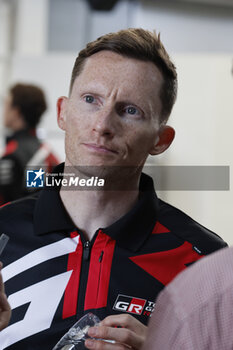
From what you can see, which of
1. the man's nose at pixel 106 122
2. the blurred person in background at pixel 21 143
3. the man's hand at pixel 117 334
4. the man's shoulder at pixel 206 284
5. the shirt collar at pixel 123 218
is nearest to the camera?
the man's shoulder at pixel 206 284

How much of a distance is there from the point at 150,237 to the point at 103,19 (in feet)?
15.1

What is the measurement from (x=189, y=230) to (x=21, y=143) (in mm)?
1366

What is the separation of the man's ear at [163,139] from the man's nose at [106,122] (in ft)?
0.43

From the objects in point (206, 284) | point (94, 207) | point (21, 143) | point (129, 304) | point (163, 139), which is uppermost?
point (206, 284)

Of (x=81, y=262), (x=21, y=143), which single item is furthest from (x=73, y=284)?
(x=21, y=143)

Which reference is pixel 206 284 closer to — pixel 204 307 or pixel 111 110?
pixel 204 307

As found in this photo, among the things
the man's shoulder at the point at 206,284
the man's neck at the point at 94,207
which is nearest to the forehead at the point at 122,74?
the man's neck at the point at 94,207

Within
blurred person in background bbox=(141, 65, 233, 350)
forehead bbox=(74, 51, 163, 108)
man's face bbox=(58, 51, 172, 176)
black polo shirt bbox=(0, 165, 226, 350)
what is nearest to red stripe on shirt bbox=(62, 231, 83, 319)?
black polo shirt bbox=(0, 165, 226, 350)

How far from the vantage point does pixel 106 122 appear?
96cm

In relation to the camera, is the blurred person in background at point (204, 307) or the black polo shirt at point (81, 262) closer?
the blurred person in background at point (204, 307)

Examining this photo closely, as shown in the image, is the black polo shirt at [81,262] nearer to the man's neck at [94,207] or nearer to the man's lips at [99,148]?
the man's neck at [94,207]

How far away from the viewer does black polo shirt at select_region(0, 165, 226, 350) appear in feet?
3.24

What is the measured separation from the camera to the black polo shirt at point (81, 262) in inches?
38.9

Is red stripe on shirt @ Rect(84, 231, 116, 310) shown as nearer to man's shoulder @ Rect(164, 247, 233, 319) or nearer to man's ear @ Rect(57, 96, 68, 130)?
man's ear @ Rect(57, 96, 68, 130)
